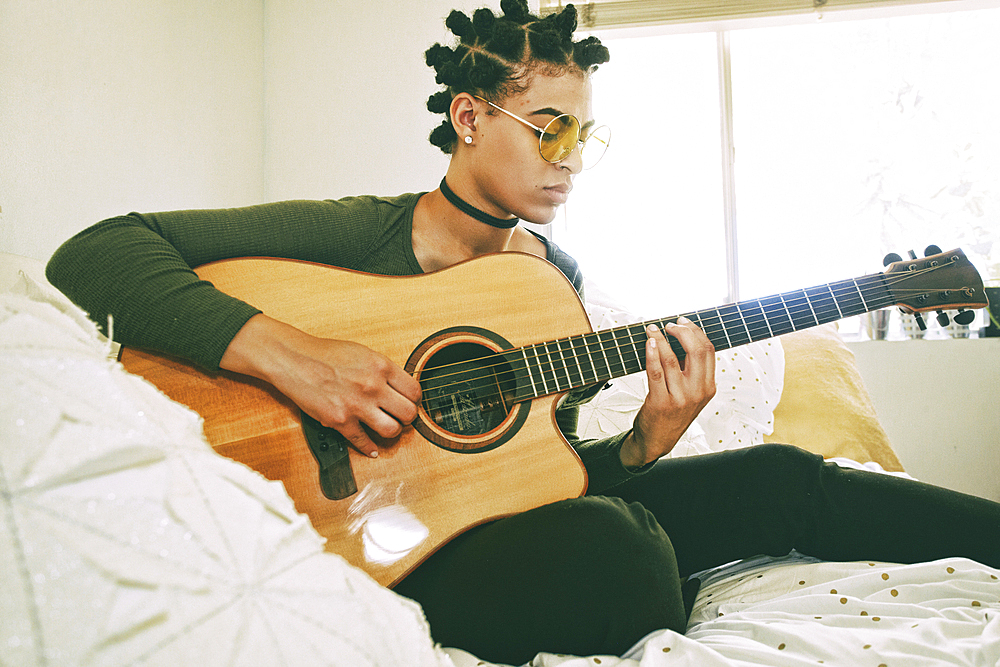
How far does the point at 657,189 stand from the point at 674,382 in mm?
1752

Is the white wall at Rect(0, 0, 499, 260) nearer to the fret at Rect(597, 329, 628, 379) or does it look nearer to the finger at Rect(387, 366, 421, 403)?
the finger at Rect(387, 366, 421, 403)

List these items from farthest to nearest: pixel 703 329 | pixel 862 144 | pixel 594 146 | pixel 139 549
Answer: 1. pixel 862 144
2. pixel 594 146
3. pixel 703 329
4. pixel 139 549

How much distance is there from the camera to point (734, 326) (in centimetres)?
104

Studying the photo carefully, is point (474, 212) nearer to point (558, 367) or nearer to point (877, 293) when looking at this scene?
point (558, 367)

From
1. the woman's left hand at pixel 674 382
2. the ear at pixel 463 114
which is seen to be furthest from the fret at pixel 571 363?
the ear at pixel 463 114

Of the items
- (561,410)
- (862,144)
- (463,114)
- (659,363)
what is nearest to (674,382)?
(659,363)

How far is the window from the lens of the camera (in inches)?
94.9

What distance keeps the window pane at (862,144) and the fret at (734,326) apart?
158cm

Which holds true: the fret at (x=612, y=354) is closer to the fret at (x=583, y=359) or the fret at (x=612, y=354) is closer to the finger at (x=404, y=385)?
the fret at (x=583, y=359)

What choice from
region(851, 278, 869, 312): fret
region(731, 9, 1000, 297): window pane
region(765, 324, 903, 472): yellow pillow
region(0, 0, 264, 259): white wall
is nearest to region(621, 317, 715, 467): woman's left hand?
region(851, 278, 869, 312): fret

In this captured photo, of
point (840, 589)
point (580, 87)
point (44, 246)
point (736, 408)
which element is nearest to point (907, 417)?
point (736, 408)

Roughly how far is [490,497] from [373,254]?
509 mm

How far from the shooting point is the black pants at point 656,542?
26.7 inches

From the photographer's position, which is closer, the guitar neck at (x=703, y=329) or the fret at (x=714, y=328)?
the guitar neck at (x=703, y=329)
